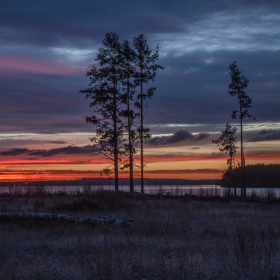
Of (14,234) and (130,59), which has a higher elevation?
(130,59)

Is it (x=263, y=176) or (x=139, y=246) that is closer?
(x=139, y=246)

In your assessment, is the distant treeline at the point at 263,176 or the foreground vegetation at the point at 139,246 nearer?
the foreground vegetation at the point at 139,246

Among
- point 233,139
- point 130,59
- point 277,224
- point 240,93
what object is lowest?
point 277,224

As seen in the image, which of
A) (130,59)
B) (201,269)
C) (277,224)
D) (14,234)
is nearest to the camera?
(201,269)

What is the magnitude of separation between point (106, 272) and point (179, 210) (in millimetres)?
11582

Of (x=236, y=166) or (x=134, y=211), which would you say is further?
(x=236, y=166)

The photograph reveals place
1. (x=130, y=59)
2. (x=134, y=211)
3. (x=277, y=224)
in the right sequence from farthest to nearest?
(x=130, y=59) → (x=134, y=211) → (x=277, y=224)

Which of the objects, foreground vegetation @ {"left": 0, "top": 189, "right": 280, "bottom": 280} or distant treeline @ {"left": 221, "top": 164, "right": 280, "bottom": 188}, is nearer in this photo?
foreground vegetation @ {"left": 0, "top": 189, "right": 280, "bottom": 280}

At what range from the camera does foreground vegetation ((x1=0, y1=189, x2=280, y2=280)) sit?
326 inches

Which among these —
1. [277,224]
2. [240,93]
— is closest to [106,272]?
[277,224]

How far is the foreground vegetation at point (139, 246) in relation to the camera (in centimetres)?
827

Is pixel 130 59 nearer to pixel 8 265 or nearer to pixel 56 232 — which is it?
pixel 56 232

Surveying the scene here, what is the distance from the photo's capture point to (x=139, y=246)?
11.2 meters

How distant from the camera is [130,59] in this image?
37.4 meters
